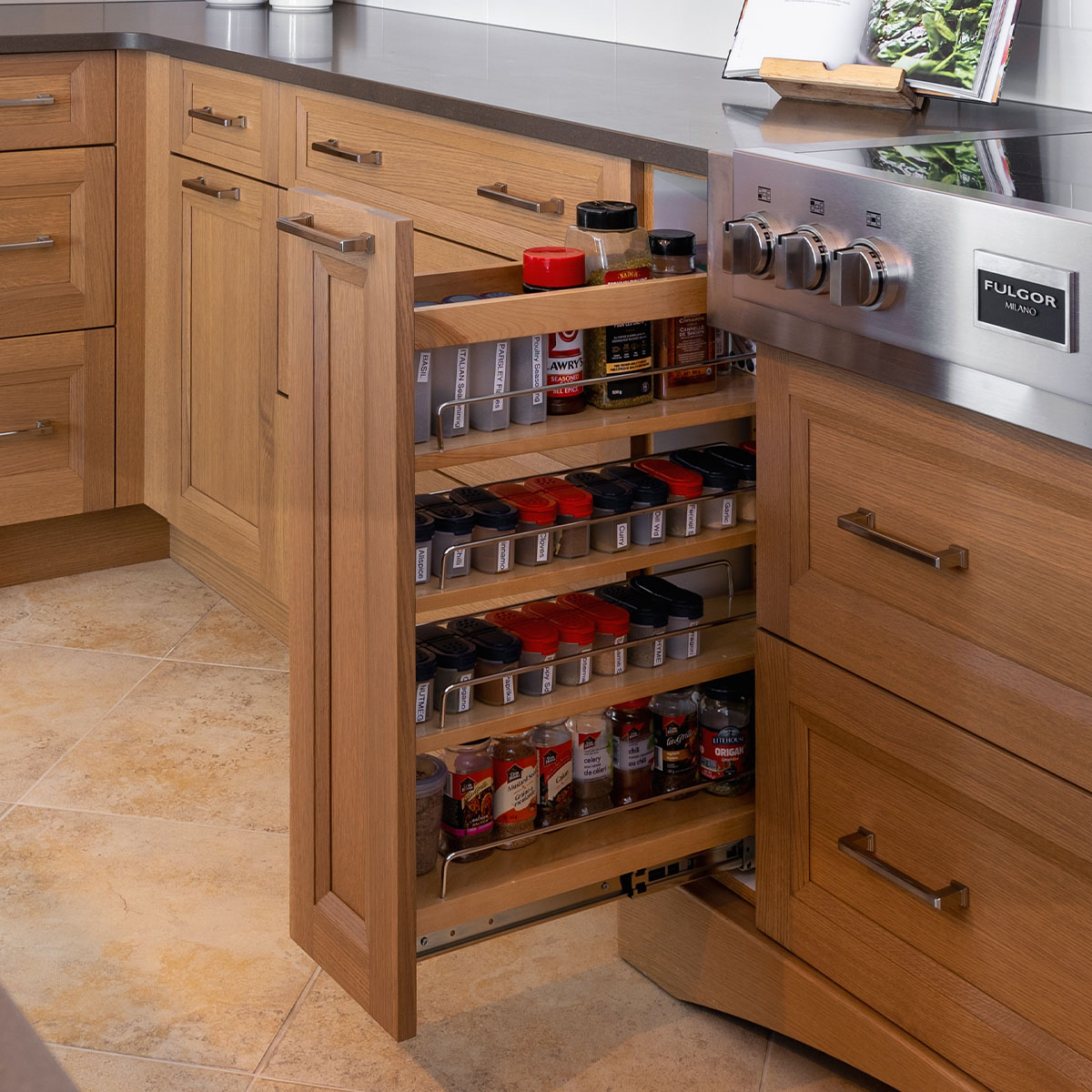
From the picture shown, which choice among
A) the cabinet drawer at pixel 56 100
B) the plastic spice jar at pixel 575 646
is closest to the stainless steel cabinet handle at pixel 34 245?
the cabinet drawer at pixel 56 100

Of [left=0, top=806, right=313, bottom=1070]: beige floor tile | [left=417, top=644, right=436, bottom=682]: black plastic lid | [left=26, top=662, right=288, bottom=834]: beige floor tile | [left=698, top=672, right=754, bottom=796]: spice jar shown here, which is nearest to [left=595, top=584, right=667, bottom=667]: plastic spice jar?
[left=698, top=672, right=754, bottom=796]: spice jar

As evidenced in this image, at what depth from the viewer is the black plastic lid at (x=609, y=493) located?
1325 mm

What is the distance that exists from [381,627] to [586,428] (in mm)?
250

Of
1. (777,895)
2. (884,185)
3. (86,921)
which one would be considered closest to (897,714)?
(777,895)

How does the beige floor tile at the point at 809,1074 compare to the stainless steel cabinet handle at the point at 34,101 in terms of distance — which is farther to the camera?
the stainless steel cabinet handle at the point at 34,101

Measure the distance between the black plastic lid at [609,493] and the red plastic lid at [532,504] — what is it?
0.14 ft

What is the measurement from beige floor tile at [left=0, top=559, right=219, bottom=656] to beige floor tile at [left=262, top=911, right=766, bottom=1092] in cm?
104

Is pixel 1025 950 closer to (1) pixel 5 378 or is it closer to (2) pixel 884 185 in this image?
(2) pixel 884 185

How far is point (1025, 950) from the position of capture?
3.79 ft

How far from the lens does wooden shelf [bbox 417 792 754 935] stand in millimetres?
1284

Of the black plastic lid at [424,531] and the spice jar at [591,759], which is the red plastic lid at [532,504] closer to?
the black plastic lid at [424,531]

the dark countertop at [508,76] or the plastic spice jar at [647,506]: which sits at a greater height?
the dark countertop at [508,76]

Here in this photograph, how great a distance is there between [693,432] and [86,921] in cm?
92

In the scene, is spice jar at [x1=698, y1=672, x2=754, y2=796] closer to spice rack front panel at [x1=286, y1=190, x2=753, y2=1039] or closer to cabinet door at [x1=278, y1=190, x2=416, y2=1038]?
spice rack front panel at [x1=286, y1=190, x2=753, y2=1039]
